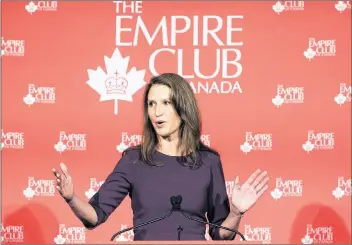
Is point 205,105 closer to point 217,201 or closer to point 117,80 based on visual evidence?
point 117,80

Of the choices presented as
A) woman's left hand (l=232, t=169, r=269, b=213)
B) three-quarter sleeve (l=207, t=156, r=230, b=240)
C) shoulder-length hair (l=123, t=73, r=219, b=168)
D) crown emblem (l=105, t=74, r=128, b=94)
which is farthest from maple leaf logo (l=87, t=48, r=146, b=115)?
woman's left hand (l=232, t=169, r=269, b=213)

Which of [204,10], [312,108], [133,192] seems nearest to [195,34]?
[204,10]

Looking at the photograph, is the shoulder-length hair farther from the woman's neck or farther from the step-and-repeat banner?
the step-and-repeat banner

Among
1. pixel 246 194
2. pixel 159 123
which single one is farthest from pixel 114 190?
pixel 246 194

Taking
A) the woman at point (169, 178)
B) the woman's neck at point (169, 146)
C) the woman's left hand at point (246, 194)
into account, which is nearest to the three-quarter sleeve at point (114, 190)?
the woman at point (169, 178)

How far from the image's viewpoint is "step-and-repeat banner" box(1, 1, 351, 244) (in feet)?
11.6

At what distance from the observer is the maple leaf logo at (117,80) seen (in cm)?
354

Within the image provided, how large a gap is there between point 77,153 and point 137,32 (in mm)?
779

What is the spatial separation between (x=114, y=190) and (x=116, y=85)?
1.43 m

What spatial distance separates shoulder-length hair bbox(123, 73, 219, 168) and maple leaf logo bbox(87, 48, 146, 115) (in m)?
1.23

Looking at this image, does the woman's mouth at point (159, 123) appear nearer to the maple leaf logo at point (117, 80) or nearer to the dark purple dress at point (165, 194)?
the dark purple dress at point (165, 194)

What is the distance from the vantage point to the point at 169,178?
218 centimetres

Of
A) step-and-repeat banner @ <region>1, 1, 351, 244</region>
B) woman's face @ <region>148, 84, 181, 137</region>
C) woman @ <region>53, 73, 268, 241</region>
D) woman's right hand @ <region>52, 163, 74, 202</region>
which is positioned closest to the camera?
woman's right hand @ <region>52, 163, 74, 202</region>

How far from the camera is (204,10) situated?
140 inches
